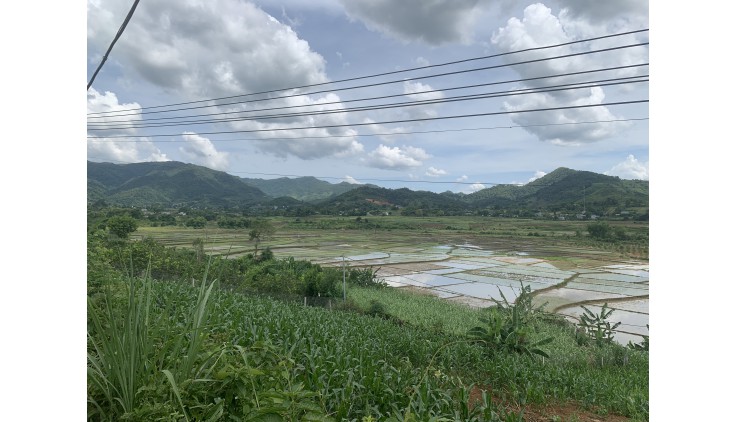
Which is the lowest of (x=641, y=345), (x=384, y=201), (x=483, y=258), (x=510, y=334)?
(x=641, y=345)

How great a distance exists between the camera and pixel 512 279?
25.8 ft

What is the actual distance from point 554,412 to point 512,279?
20.7ft

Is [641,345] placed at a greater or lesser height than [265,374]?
lesser

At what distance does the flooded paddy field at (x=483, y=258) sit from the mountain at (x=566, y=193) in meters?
0.86

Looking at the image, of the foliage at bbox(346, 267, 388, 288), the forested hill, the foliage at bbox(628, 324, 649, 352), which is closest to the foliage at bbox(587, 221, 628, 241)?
the forested hill

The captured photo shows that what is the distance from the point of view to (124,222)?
2945 millimetres

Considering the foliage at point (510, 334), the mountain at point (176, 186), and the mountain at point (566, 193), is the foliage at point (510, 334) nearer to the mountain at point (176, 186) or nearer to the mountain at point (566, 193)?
the mountain at point (566, 193)

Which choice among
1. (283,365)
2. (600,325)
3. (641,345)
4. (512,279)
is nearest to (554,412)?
(283,365)

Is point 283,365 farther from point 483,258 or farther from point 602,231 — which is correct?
point 483,258

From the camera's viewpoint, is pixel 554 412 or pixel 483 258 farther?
pixel 483 258

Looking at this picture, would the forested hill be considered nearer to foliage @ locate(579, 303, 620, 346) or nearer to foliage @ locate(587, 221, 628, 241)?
foliage @ locate(587, 221, 628, 241)

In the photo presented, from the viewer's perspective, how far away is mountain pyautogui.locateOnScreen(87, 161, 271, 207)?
26.8 ft
